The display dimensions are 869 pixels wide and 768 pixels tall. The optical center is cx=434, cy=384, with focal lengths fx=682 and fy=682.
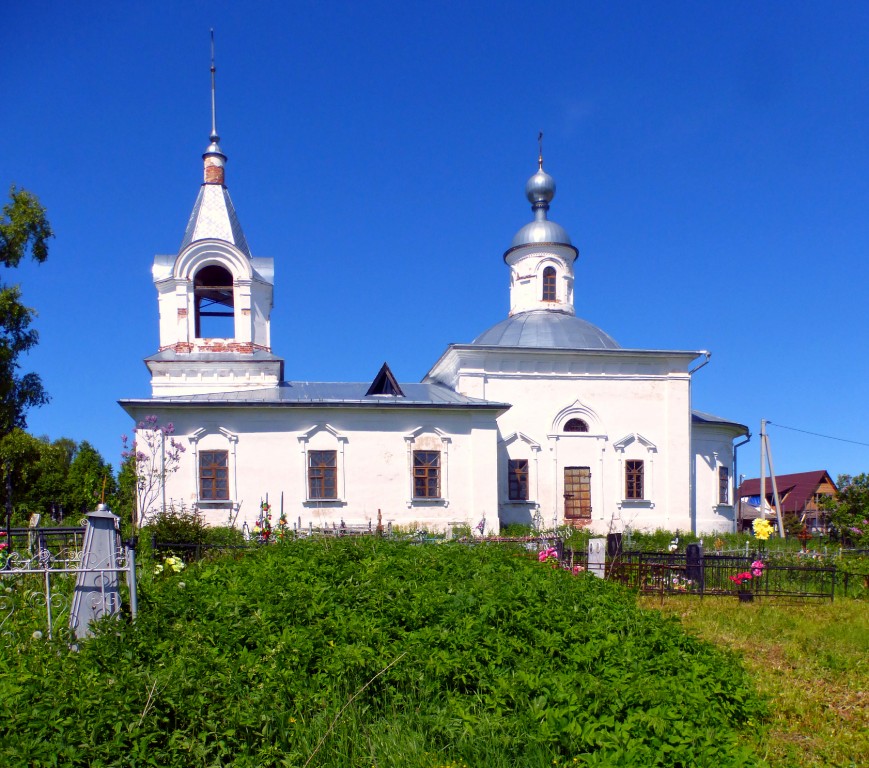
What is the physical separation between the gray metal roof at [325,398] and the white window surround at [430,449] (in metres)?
0.80

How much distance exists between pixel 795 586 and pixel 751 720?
784 cm

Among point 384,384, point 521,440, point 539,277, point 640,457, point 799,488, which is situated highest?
point 539,277

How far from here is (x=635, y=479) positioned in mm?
20844

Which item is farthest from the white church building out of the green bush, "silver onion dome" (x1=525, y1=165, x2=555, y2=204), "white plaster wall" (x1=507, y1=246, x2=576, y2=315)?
the green bush

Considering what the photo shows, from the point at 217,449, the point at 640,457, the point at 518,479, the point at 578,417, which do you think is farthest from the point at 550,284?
the point at 217,449

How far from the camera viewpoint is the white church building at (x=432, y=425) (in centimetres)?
1783

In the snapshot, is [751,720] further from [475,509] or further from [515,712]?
[475,509]

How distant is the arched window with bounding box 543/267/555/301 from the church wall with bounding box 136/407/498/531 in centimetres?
730

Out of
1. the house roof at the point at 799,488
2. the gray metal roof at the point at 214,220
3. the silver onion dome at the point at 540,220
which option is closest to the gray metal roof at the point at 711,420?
the silver onion dome at the point at 540,220

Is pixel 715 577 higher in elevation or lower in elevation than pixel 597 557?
lower

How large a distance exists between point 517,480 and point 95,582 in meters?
15.3

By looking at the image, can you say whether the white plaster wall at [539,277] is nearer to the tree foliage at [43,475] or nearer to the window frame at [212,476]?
the window frame at [212,476]

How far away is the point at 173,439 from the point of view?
57.2 ft

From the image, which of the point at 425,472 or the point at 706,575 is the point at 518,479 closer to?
the point at 425,472
